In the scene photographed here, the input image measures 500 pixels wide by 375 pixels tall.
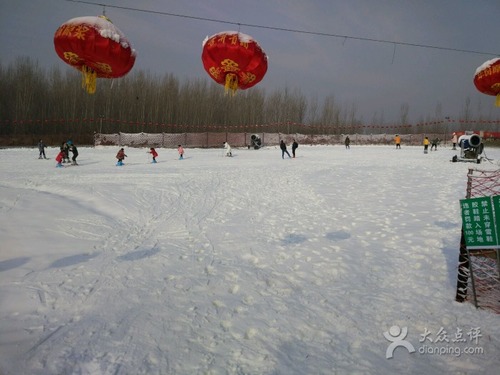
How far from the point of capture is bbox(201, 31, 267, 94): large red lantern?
5359 mm

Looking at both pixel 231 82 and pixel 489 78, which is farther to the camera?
pixel 489 78

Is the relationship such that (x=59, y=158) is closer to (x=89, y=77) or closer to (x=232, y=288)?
(x=89, y=77)

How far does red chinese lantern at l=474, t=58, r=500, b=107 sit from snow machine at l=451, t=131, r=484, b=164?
8562 mm

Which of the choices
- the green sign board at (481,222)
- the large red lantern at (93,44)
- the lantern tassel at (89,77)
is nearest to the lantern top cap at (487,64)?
the green sign board at (481,222)

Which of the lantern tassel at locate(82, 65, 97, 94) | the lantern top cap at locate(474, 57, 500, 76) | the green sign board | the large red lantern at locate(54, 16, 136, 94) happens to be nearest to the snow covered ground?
the green sign board

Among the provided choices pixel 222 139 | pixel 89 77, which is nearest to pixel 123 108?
pixel 222 139

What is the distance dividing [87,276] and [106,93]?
42558 mm

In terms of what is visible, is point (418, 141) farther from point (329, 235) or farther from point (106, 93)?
point (106, 93)

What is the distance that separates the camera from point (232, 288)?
165 inches

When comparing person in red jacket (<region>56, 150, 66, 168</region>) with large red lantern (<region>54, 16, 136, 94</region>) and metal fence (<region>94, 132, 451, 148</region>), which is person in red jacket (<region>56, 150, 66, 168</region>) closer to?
large red lantern (<region>54, 16, 136, 94</region>)

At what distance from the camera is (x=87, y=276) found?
4.33 meters

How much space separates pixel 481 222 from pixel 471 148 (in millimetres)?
15816

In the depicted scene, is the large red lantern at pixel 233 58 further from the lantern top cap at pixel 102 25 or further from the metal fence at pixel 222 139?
the metal fence at pixel 222 139

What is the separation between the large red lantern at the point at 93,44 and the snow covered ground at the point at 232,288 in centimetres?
333
